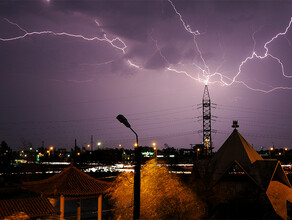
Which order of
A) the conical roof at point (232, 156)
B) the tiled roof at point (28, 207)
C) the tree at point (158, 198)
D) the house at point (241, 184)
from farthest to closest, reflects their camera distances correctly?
the conical roof at point (232, 156) < the house at point (241, 184) < the tree at point (158, 198) < the tiled roof at point (28, 207)

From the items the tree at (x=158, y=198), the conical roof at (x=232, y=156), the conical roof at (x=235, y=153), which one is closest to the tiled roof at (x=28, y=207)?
the tree at (x=158, y=198)

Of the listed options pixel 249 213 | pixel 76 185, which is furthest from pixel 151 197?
pixel 249 213

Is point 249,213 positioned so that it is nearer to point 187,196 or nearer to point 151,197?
point 187,196

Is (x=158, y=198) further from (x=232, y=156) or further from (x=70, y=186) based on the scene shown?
→ (x=232, y=156)

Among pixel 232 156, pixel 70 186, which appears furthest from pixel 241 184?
pixel 70 186

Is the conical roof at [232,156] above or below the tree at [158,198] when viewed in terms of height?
above

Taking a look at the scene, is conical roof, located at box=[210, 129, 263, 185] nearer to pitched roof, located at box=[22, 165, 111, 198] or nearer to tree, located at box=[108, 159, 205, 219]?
tree, located at box=[108, 159, 205, 219]

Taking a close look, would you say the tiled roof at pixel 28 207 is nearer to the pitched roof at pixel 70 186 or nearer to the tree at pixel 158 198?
the pitched roof at pixel 70 186

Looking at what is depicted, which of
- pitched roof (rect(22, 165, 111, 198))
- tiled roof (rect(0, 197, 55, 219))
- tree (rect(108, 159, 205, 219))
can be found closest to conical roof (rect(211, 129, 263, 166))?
tree (rect(108, 159, 205, 219))
